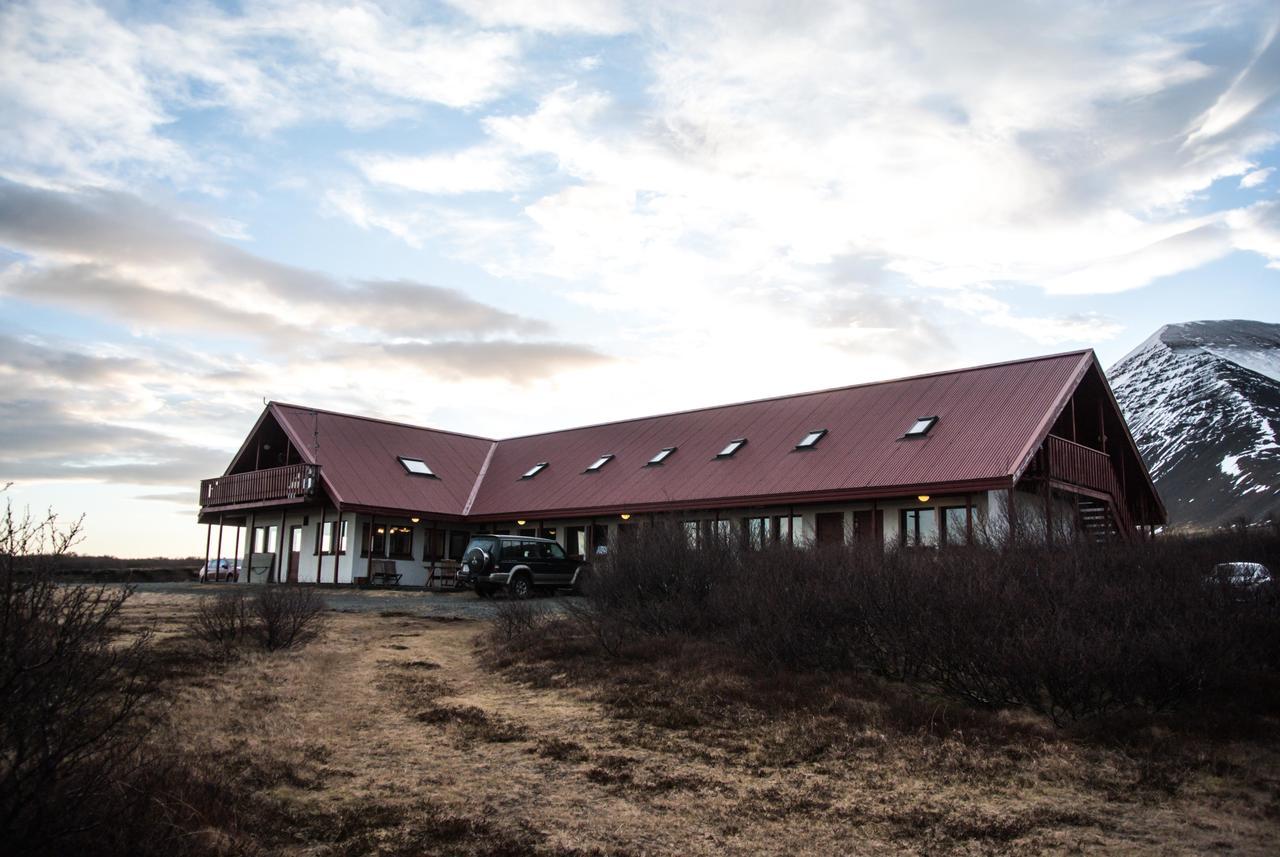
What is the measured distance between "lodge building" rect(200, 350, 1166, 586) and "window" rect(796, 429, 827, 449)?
6 cm

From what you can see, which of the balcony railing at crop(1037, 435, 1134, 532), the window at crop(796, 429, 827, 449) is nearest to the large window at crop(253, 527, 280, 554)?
the window at crop(796, 429, 827, 449)

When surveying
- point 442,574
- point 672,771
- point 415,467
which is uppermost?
point 415,467

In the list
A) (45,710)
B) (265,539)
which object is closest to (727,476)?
(265,539)

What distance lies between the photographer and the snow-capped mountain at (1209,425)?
120375 mm

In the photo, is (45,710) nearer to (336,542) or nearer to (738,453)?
(738,453)

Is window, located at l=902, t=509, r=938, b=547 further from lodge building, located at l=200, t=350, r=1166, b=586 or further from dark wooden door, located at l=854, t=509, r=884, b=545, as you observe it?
dark wooden door, located at l=854, t=509, r=884, b=545

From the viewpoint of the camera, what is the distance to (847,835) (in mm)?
8203

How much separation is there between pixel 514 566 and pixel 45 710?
20015 mm

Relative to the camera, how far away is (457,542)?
120ft

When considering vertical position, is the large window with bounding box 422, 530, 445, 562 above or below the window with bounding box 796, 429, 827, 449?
below

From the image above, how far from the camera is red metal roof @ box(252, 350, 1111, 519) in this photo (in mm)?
24703

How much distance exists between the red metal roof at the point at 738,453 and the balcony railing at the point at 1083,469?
122cm

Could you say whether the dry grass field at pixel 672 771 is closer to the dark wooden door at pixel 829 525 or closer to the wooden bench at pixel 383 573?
the dark wooden door at pixel 829 525

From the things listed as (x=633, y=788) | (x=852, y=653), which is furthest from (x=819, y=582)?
(x=633, y=788)
